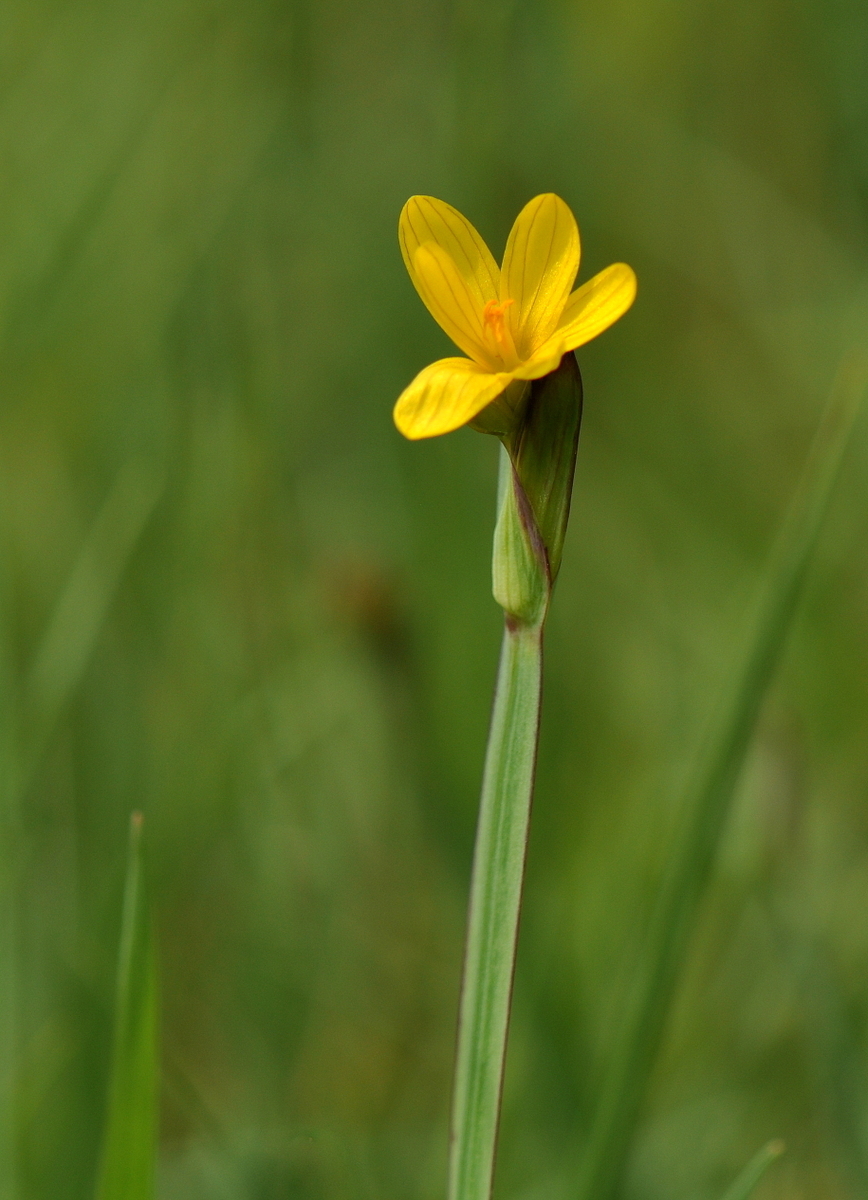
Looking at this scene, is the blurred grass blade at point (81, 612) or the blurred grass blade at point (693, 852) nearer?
the blurred grass blade at point (693, 852)

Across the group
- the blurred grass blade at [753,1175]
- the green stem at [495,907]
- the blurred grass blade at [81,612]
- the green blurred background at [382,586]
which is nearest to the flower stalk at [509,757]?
the green stem at [495,907]

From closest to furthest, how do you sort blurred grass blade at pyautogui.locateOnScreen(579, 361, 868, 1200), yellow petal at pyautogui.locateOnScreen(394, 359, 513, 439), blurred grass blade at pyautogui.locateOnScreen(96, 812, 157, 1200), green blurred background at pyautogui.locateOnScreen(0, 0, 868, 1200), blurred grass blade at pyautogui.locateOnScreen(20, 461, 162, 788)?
yellow petal at pyautogui.locateOnScreen(394, 359, 513, 439) → blurred grass blade at pyautogui.locateOnScreen(96, 812, 157, 1200) → blurred grass blade at pyautogui.locateOnScreen(579, 361, 868, 1200) → green blurred background at pyautogui.locateOnScreen(0, 0, 868, 1200) → blurred grass blade at pyautogui.locateOnScreen(20, 461, 162, 788)

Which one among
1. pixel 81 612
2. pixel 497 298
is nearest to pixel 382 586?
pixel 81 612

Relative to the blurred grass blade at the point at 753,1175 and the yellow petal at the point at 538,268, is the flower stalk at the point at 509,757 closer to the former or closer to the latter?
the yellow petal at the point at 538,268

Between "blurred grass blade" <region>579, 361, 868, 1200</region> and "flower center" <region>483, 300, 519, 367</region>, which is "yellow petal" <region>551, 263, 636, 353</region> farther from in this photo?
"blurred grass blade" <region>579, 361, 868, 1200</region>

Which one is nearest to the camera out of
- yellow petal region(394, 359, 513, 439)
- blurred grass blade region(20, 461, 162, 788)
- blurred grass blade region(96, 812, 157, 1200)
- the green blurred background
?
yellow petal region(394, 359, 513, 439)

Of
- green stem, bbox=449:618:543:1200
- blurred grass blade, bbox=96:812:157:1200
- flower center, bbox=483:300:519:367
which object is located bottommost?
blurred grass blade, bbox=96:812:157:1200

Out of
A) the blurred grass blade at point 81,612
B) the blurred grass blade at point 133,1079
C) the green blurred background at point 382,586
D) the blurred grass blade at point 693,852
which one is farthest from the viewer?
the blurred grass blade at point 81,612

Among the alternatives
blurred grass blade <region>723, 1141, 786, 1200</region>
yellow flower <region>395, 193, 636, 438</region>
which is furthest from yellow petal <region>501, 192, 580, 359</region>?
blurred grass blade <region>723, 1141, 786, 1200</region>
